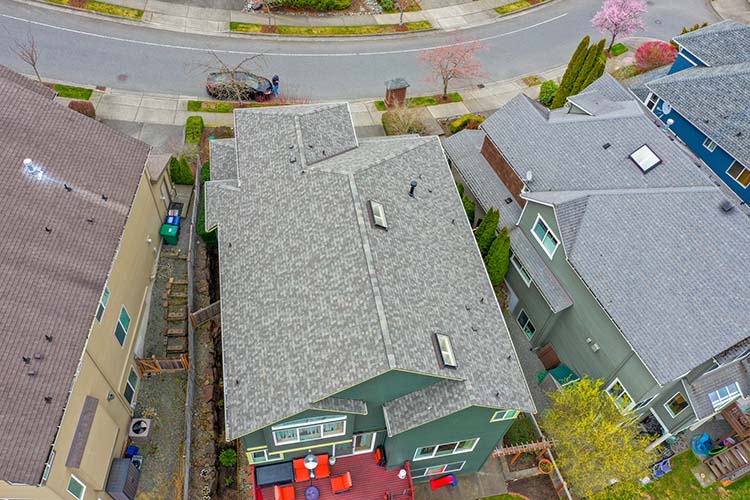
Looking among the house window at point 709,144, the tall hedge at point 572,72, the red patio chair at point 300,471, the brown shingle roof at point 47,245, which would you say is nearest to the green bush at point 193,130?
the brown shingle roof at point 47,245

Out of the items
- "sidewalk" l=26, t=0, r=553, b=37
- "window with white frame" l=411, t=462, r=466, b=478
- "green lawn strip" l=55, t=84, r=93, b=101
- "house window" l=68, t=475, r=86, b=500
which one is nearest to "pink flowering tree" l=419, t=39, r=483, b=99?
"sidewalk" l=26, t=0, r=553, b=37

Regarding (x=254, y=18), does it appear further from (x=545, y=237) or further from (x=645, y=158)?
(x=645, y=158)

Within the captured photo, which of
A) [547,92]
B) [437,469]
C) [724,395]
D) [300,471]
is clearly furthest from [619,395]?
[547,92]

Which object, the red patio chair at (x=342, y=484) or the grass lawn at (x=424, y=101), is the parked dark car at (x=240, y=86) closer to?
the grass lawn at (x=424, y=101)

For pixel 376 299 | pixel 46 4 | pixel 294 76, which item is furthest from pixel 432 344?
pixel 46 4

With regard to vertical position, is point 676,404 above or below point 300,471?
below
